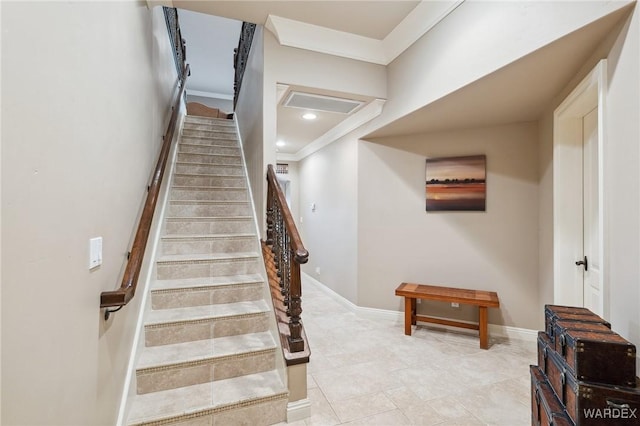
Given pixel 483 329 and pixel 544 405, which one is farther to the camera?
pixel 483 329

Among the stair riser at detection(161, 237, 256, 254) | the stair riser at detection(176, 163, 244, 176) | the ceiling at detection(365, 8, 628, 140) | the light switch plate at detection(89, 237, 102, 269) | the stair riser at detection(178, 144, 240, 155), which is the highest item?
the ceiling at detection(365, 8, 628, 140)

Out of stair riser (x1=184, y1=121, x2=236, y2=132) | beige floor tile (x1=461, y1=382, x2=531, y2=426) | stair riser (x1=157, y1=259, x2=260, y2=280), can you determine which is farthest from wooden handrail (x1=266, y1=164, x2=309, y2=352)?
stair riser (x1=184, y1=121, x2=236, y2=132)

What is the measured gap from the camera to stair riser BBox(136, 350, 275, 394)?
6.16 ft

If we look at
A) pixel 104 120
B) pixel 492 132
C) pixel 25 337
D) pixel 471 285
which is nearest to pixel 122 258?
pixel 104 120

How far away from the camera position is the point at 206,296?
2441 millimetres

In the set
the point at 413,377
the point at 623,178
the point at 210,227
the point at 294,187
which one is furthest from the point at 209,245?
the point at 294,187

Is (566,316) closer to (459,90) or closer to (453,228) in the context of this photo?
(459,90)

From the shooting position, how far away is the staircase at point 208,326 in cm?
182

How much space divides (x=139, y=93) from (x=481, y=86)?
8.38 ft

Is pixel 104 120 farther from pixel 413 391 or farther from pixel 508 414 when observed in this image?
pixel 508 414

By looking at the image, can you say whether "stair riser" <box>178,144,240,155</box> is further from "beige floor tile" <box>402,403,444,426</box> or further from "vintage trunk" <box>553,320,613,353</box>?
"vintage trunk" <box>553,320,613,353</box>

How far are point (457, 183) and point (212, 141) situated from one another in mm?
3582

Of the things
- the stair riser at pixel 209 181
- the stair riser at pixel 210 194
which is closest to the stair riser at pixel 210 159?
the stair riser at pixel 209 181

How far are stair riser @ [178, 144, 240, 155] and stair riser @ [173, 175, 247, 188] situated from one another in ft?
2.18
